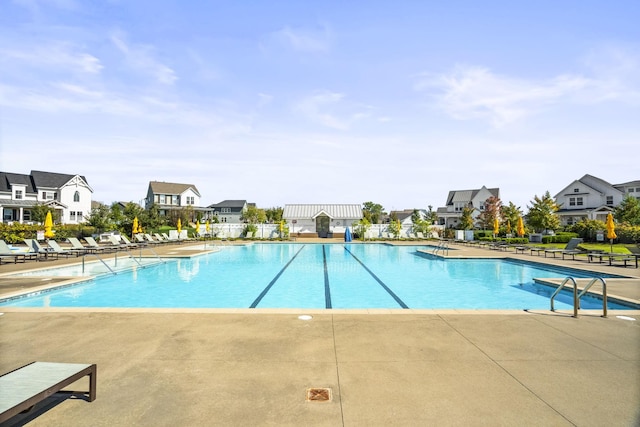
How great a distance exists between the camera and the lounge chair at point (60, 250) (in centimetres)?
1748

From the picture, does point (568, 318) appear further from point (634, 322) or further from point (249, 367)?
point (249, 367)

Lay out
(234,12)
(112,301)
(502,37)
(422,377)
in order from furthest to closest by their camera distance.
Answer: (234,12) → (502,37) → (112,301) → (422,377)

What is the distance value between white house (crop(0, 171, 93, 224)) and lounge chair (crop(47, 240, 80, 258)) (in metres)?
24.7

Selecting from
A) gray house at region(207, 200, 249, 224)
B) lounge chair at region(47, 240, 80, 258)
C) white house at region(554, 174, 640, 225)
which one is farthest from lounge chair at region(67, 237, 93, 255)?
gray house at region(207, 200, 249, 224)

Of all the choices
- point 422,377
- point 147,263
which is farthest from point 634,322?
point 147,263

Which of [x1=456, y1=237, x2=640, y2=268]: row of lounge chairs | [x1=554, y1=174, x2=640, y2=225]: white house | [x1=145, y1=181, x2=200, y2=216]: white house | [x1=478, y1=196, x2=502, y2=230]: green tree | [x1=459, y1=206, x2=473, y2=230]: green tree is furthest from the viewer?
[x1=145, y1=181, x2=200, y2=216]: white house

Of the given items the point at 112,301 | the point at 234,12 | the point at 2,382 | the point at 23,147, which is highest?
the point at 234,12

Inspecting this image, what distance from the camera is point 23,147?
4.37 m

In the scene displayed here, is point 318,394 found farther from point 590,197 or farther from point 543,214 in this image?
point 590,197

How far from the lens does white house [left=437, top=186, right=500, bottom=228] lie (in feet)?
181

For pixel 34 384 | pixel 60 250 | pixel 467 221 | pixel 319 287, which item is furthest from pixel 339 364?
pixel 467 221

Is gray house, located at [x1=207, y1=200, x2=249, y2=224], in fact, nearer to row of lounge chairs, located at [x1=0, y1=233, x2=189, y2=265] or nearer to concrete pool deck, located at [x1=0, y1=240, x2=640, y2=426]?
row of lounge chairs, located at [x1=0, y1=233, x2=189, y2=265]

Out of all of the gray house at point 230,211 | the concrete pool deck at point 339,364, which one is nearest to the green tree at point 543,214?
the concrete pool deck at point 339,364

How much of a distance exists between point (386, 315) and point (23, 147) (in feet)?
20.4
